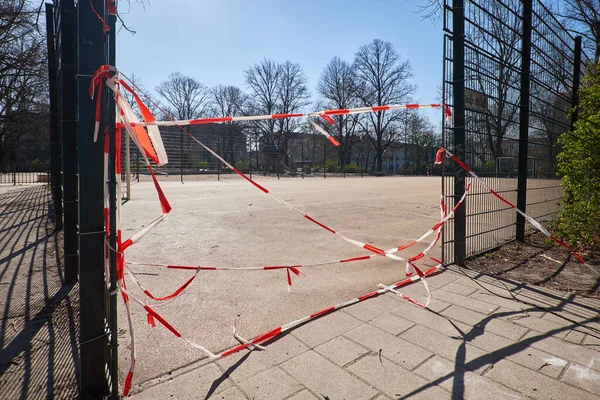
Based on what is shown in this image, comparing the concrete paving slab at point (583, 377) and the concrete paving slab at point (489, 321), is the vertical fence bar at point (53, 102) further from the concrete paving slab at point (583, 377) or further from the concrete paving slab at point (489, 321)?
the concrete paving slab at point (583, 377)

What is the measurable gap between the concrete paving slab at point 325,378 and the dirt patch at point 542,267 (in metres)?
3.15

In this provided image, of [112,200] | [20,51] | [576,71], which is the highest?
[20,51]

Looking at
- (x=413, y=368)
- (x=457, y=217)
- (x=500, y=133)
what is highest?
(x=500, y=133)

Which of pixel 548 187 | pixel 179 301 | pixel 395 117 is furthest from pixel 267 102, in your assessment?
pixel 179 301

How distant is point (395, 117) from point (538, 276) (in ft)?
169

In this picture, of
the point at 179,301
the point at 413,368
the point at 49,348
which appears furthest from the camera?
the point at 179,301

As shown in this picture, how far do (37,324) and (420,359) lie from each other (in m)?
3.14

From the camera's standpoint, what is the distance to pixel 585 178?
217 inches

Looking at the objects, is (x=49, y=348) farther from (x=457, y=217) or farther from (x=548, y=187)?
(x=548, y=187)

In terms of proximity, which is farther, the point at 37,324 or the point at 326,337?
the point at 37,324

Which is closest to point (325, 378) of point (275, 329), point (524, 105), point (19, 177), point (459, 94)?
point (275, 329)

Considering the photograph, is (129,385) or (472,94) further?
(472,94)

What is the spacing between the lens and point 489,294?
3.83 m

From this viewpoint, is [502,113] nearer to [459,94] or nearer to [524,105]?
[524,105]
